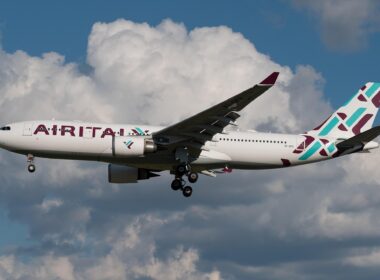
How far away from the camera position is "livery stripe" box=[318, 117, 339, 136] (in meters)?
72.1

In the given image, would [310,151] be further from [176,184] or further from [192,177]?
[176,184]

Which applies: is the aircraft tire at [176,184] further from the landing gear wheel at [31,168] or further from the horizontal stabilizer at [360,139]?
the horizontal stabilizer at [360,139]

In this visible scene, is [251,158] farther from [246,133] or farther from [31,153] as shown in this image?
[31,153]

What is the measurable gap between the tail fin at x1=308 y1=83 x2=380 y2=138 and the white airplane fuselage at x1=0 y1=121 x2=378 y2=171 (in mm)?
1773

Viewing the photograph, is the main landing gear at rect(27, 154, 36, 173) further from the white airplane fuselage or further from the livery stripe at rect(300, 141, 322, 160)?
the livery stripe at rect(300, 141, 322, 160)

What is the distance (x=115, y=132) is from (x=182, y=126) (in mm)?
4652

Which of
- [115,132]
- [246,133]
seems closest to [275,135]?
[246,133]

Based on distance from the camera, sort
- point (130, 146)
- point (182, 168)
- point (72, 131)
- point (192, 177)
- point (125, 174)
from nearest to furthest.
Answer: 1. point (130, 146)
2. point (72, 131)
3. point (182, 168)
4. point (192, 177)
5. point (125, 174)

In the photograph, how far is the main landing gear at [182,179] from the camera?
68500 millimetres

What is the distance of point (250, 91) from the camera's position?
59.3 meters

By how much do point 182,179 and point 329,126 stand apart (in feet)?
37.3

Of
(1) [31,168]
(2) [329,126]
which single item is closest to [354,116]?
(2) [329,126]

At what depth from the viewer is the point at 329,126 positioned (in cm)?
7269

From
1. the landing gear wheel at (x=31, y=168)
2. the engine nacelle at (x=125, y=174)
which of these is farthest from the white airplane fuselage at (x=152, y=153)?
the engine nacelle at (x=125, y=174)
